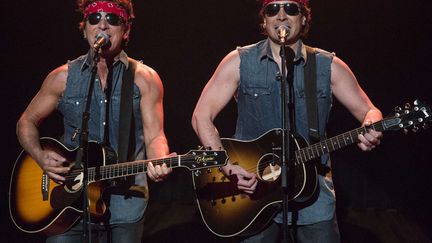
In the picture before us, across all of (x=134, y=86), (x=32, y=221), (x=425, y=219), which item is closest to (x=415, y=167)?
(x=425, y=219)

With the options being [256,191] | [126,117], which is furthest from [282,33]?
[126,117]

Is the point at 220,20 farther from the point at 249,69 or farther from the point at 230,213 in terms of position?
the point at 230,213

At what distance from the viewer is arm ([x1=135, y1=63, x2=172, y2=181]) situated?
4484 millimetres

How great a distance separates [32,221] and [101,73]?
118 cm

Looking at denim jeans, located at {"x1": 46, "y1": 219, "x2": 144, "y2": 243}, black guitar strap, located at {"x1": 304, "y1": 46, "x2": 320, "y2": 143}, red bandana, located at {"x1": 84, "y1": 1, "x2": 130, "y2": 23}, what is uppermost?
red bandana, located at {"x1": 84, "y1": 1, "x2": 130, "y2": 23}

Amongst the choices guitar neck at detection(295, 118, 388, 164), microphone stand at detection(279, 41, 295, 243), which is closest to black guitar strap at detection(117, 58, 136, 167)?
microphone stand at detection(279, 41, 295, 243)

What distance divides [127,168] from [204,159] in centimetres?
53

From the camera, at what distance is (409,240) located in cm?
668

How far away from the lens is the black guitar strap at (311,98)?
4375 millimetres

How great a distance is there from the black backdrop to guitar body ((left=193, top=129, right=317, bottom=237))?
2412mm

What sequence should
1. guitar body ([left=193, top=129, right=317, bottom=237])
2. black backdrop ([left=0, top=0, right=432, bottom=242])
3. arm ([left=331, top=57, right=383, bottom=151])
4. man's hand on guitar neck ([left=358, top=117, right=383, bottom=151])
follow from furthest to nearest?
black backdrop ([left=0, top=0, right=432, bottom=242]) < arm ([left=331, top=57, right=383, bottom=151]) < guitar body ([left=193, top=129, right=317, bottom=237]) < man's hand on guitar neck ([left=358, top=117, right=383, bottom=151])

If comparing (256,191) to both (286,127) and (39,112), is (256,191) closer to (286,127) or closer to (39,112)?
(286,127)

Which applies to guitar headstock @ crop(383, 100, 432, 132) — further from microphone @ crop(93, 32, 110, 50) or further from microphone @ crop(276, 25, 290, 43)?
microphone @ crop(93, 32, 110, 50)

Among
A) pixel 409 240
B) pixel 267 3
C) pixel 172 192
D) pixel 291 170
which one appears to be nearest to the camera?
pixel 291 170
